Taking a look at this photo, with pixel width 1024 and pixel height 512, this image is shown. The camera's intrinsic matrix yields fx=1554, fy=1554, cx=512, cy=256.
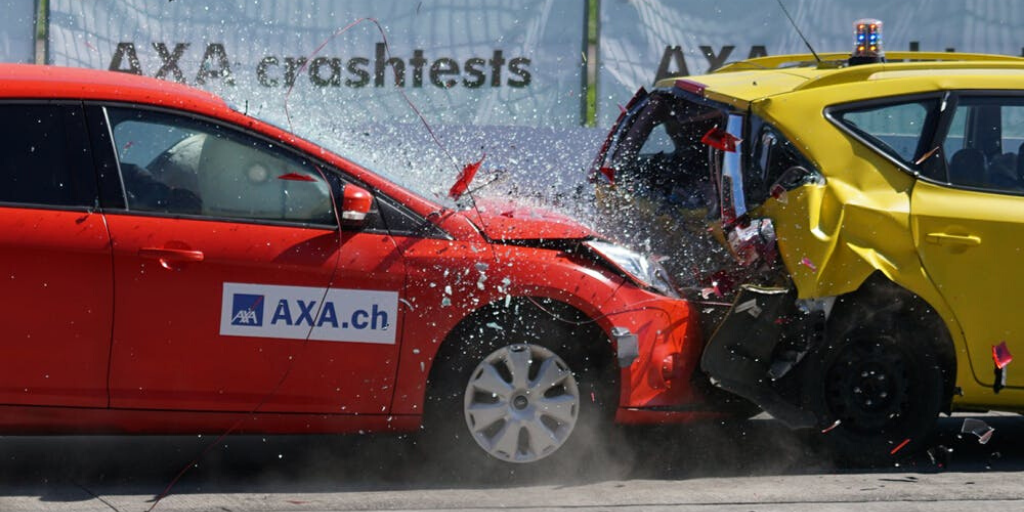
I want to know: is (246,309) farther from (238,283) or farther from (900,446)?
(900,446)

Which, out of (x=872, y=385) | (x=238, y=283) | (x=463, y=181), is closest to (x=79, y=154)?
(x=238, y=283)

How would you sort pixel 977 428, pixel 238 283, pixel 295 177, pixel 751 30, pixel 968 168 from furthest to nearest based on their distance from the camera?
pixel 751 30, pixel 977 428, pixel 968 168, pixel 295 177, pixel 238 283

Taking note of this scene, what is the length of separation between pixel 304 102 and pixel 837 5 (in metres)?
4.00

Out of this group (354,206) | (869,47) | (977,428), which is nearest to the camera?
(354,206)

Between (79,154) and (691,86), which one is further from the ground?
(691,86)

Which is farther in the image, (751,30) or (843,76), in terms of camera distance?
(751,30)

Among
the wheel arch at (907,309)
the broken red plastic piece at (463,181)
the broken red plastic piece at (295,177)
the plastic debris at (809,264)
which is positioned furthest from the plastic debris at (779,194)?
the broken red plastic piece at (295,177)

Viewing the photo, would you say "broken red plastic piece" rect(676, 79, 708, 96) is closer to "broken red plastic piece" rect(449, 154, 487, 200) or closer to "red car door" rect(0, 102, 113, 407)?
"broken red plastic piece" rect(449, 154, 487, 200)

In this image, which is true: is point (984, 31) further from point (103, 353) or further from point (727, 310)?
point (103, 353)

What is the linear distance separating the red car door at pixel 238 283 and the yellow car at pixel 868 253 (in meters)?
1.45

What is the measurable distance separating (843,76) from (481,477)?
7.71 feet

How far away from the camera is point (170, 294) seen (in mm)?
5859

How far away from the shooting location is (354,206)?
6.00 m

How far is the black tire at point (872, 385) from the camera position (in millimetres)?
6547
